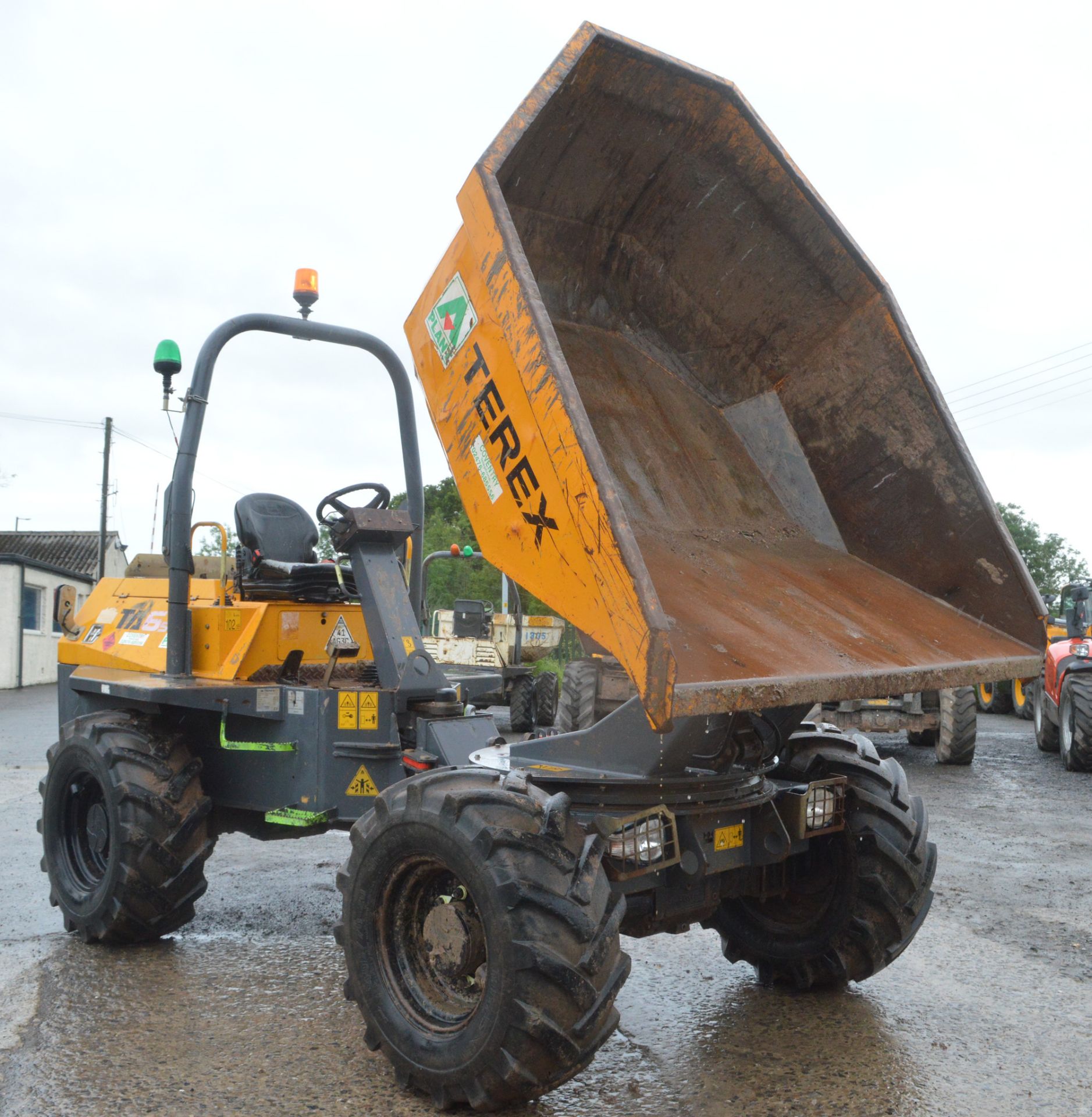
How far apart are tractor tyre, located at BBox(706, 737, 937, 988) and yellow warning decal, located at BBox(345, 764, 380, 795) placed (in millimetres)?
1634

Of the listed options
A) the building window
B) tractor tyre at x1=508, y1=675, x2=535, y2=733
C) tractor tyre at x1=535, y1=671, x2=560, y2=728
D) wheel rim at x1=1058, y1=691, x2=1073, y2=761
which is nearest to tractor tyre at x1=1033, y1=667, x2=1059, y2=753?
wheel rim at x1=1058, y1=691, x2=1073, y2=761

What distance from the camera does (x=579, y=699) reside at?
10.3m

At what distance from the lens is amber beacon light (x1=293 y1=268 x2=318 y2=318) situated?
507 cm

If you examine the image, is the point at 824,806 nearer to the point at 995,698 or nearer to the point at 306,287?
the point at 306,287

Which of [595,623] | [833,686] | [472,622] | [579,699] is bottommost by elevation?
[579,699]

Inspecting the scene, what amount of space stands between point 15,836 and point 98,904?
124 inches

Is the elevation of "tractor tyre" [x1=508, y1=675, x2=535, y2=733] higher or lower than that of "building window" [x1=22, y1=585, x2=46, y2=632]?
lower

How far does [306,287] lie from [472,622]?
1033cm

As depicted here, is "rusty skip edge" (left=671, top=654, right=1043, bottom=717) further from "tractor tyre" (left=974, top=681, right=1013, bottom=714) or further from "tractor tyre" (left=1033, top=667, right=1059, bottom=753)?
"tractor tyre" (left=974, top=681, right=1013, bottom=714)

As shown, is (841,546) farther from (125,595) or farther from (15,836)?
(15,836)

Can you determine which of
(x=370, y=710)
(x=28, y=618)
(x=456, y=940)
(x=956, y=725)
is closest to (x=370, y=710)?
(x=370, y=710)

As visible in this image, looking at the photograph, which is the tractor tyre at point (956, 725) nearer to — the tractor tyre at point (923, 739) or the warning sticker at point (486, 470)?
the tractor tyre at point (923, 739)

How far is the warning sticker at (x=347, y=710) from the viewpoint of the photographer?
447cm

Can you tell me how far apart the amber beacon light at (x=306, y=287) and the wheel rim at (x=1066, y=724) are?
31.5 feet
